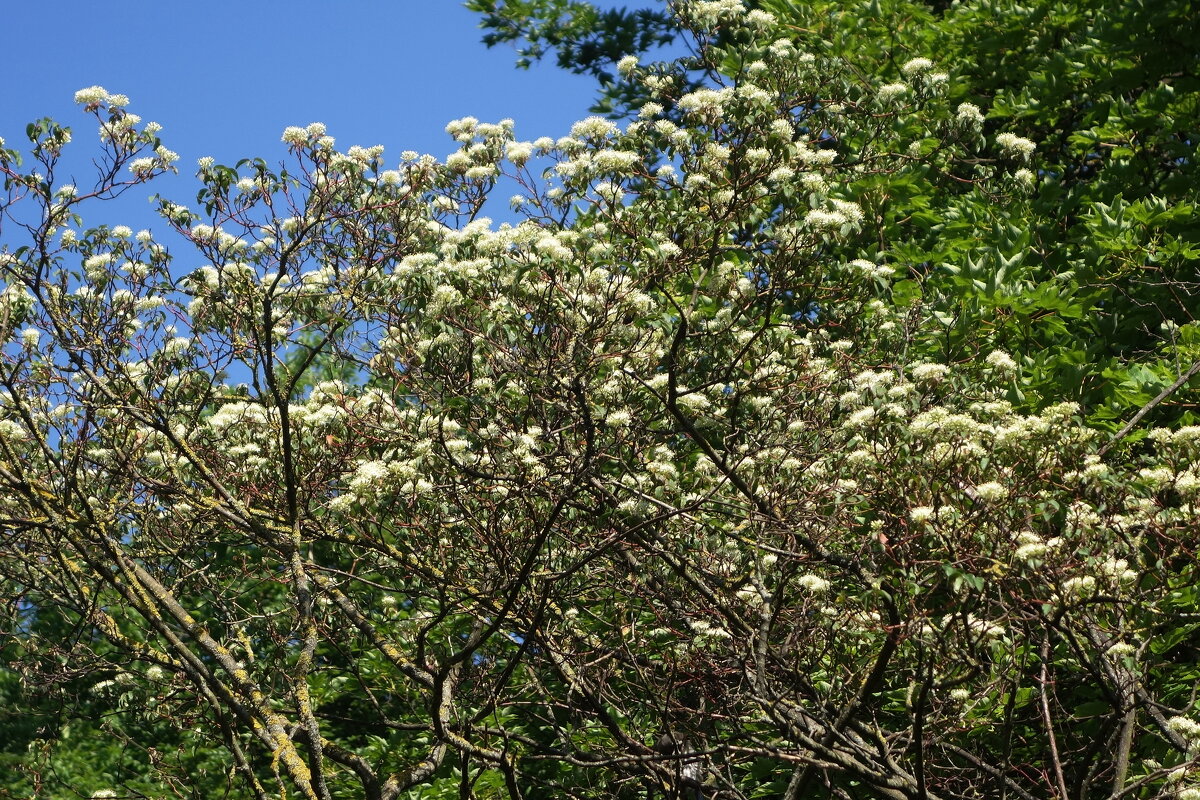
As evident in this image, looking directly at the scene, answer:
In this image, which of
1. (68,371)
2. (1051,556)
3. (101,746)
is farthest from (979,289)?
(101,746)

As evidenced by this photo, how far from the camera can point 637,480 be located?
20.4ft

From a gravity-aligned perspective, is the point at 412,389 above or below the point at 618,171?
below

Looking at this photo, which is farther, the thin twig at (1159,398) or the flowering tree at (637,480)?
the thin twig at (1159,398)

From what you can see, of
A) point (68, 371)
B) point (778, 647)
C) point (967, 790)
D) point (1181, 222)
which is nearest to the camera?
point (967, 790)

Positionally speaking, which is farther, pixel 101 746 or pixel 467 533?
pixel 101 746

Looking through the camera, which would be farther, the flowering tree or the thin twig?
the thin twig

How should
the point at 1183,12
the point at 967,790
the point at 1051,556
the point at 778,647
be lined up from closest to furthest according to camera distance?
the point at 1051,556
the point at 967,790
the point at 778,647
the point at 1183,12

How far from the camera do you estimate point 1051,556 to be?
4973 millimetres

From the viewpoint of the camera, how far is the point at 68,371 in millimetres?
7234

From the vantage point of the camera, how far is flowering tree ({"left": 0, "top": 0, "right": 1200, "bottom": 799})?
538 centimetres

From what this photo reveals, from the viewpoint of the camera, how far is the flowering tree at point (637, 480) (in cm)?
538

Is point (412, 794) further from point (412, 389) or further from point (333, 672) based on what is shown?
point (412, 389)

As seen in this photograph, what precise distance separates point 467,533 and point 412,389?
2.94ft

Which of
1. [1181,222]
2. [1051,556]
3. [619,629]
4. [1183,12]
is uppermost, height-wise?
[1183,12]
